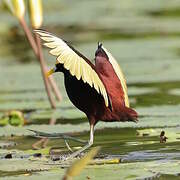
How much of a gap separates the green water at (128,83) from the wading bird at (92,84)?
25cm

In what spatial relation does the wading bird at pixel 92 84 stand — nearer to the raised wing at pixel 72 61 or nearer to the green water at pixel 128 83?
the raised wing at pixel 72 61

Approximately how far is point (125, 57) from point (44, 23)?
4.36m

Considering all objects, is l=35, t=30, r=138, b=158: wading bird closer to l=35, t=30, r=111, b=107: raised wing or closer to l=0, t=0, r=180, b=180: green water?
l=35, t=30, r=111, b=107: raised wing

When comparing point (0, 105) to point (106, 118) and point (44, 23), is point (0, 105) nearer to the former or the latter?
point (106, 118)

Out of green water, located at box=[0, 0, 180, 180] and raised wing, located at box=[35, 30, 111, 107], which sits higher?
raised wing, located at box=[35, 30, 111, 107]

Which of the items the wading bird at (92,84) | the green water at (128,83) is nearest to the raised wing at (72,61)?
the wading bird at (92,84)

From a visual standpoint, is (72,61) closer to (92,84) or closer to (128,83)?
(92,84)

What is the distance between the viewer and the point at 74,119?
6.90 m

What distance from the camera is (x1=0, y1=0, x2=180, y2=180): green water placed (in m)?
4.77

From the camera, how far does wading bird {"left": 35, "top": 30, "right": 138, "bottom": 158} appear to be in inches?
188

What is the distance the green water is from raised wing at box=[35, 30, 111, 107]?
0.50 m

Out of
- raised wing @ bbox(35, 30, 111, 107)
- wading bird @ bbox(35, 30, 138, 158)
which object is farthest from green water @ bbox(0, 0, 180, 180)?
raised wing @ bbox(35, 30, 111, 107)

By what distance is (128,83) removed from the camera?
28.2 feet

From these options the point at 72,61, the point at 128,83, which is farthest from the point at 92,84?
the point at 128,83
